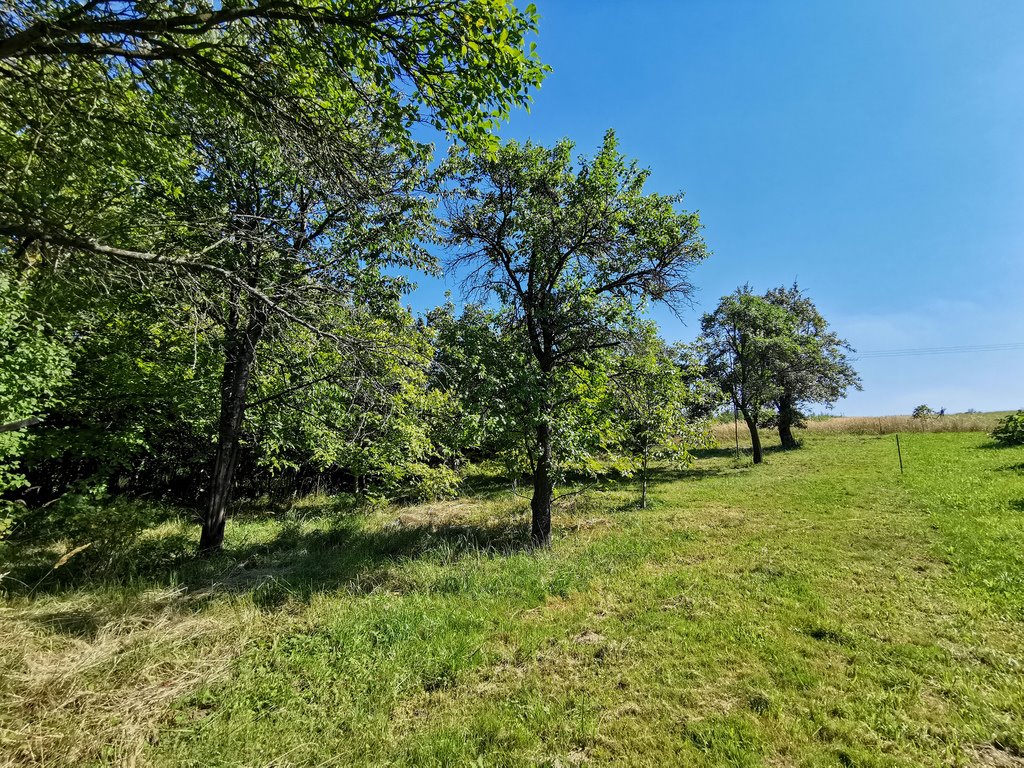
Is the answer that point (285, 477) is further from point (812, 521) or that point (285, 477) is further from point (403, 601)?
point (812, 521)

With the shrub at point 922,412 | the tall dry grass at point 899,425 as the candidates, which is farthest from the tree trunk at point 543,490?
the shrub at point 922,412

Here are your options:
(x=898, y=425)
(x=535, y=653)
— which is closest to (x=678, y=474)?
(x=535, y=653)

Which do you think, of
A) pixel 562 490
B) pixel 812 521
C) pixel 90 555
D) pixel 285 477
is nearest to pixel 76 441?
pixel 90 555

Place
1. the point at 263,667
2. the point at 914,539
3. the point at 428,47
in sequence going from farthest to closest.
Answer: the point at 914,539, the point at 263,667, the point at 428,47

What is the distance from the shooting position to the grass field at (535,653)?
11.7 ft

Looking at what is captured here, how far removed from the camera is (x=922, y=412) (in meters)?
36.9

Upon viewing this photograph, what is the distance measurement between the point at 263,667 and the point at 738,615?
611 cm

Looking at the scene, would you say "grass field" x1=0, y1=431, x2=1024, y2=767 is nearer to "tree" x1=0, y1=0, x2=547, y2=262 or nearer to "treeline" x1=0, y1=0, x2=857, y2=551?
"treeline" x1=0, y1=0, x2=857, y2=551

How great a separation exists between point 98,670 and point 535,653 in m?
4.62

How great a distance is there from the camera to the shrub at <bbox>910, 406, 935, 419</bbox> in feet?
117

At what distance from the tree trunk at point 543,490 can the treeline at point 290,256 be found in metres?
0.05

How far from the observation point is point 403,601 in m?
6.52

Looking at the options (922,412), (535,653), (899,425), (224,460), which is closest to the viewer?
(535,653)

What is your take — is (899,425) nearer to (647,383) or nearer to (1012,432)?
(1012,432)
